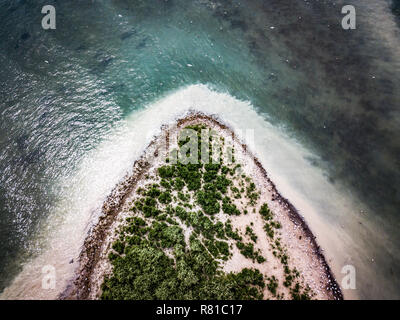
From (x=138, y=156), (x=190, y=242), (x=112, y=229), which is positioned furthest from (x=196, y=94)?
(x=112, y=229)

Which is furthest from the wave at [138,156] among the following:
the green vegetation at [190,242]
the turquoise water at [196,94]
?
the green vegetation at [190,242]

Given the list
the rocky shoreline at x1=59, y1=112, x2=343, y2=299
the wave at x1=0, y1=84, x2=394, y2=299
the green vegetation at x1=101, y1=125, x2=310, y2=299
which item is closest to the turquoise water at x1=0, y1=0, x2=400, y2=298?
the wave at x1=0, y1=84, x2=394, y2=299

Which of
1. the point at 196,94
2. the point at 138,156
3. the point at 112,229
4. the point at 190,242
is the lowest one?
the point at 190,242

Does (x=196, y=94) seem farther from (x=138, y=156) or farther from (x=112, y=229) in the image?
(x=112, y=229)

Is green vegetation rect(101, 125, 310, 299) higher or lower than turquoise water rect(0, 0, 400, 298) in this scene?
lower

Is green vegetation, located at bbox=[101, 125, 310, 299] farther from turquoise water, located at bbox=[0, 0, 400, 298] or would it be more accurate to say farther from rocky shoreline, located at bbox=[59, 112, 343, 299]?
turquoise water, located at bbox=[0, 0, 400, 298]

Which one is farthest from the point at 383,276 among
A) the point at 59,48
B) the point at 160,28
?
the point at 59,48

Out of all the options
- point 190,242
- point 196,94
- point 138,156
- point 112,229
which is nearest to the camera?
point 190,242

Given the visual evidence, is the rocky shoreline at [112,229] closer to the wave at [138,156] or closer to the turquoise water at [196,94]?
the wave at [138,156]
